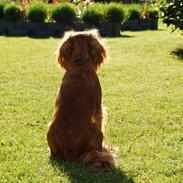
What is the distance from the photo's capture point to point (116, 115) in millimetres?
7449

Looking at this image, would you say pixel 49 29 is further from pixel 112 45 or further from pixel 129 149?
pixel 129 149

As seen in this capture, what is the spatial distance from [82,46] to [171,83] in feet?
15.6

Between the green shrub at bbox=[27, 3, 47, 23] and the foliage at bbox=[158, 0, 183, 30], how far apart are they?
4.65m

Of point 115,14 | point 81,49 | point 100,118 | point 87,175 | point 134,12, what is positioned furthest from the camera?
point 134,12

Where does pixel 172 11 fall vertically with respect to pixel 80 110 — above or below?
above

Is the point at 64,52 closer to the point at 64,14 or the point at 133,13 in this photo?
the point at 64,14

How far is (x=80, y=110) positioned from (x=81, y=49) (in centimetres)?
71

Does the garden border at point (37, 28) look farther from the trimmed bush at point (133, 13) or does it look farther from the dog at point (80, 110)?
the dog at point (80, 110)

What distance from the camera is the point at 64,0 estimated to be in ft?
65.4

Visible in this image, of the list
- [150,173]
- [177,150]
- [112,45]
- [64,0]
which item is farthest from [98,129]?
[64,0]

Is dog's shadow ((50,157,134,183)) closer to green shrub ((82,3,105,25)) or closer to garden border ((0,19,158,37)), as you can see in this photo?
garden border ((0,19,158,37))

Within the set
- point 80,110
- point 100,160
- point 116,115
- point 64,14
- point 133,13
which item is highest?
point 64,14

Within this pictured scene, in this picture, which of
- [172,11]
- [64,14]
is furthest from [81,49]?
[64,14]

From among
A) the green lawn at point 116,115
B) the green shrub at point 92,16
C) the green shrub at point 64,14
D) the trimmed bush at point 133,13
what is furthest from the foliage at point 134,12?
the green lawn at point 116,115
